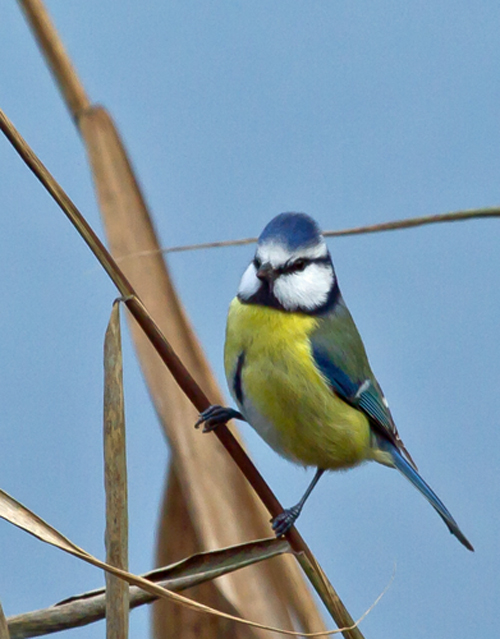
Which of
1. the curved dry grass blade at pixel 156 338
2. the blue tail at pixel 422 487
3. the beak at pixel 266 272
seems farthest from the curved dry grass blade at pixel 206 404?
the blue tail at pixel 422 487

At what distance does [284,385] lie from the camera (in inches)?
41.2

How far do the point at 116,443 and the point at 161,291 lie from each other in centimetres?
46

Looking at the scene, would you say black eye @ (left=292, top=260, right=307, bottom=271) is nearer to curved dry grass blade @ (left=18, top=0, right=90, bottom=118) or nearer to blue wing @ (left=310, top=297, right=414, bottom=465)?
blue wing @ (left=310, top=297, right=414, bottom=465)

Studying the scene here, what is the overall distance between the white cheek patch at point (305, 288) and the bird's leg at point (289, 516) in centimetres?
27

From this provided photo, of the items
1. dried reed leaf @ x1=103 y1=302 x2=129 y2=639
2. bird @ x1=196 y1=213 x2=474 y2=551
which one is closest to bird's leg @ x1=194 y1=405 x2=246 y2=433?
bird @ x1=196 y1=213 x2=474 y2=551

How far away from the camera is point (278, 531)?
945mm

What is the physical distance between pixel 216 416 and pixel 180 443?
0.08 meters

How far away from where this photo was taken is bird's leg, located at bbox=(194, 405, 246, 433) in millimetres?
1005

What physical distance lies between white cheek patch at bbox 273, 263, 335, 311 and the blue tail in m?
0.27

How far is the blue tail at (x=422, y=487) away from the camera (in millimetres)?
1112

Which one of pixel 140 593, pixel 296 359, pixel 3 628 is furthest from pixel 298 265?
pixel 3 628

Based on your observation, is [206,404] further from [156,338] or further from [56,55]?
[56,55]

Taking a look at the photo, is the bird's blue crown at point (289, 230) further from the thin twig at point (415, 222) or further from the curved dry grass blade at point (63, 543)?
the curved dry grass blade at point (63, 543)

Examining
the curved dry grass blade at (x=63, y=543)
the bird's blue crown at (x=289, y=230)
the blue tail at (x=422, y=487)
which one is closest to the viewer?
the curved dry grass blade at (x=63, y=543)
